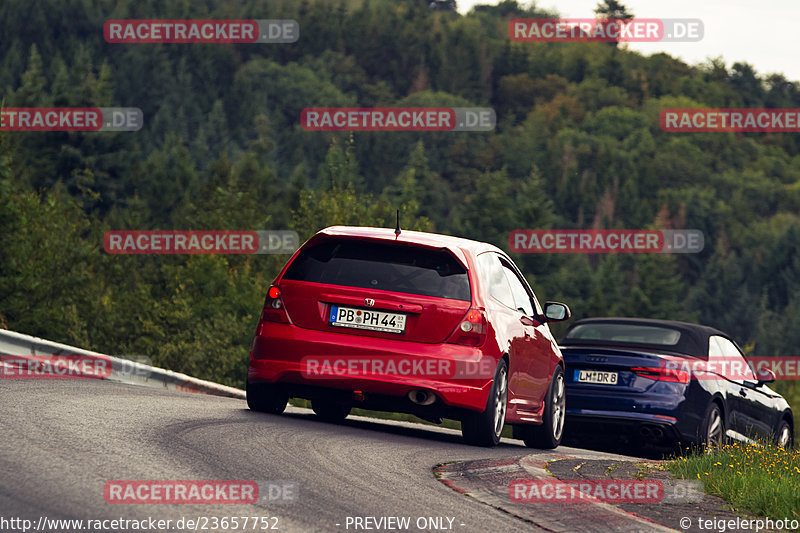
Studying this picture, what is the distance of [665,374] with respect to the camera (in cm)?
1312

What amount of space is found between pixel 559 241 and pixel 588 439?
118 metres

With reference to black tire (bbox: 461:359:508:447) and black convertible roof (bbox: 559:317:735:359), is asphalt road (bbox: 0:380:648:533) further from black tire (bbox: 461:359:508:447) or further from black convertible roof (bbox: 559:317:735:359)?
black convertible roof (bbox: 559:317:735:359)

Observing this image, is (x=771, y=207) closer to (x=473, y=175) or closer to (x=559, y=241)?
(x=473, y=175)

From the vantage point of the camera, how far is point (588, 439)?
1376 centimetres

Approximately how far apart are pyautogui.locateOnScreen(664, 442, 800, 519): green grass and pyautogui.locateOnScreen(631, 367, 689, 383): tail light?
2.47 metres

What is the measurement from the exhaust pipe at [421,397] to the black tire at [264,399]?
128cm

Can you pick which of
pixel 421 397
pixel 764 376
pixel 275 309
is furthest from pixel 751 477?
pixel 764 376

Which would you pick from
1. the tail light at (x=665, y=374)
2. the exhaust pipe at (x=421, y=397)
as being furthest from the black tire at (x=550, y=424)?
the exhaust pipe at (x=421, y=397)

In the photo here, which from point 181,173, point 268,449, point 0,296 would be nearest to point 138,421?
point 268,449

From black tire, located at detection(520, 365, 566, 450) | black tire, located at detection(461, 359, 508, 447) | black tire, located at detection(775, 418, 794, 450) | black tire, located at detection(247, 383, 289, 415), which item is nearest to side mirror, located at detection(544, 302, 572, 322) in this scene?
black tire, located at detection(520, 365, 566, 450)

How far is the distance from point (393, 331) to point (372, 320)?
0.62ft

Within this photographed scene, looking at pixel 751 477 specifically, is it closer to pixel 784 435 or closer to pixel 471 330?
pixel 471 330

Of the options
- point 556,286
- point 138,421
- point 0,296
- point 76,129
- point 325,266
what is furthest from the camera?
point 556,286

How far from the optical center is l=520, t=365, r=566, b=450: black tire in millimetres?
11776
